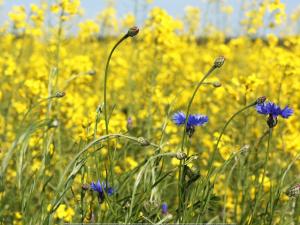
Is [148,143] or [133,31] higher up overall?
[133,31]

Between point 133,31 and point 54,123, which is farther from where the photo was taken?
point 133,31

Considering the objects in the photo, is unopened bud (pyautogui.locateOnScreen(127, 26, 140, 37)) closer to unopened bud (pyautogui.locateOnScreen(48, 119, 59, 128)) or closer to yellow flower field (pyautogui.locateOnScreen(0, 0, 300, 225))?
yellow flower field (pyautogui.locateOnScreen(0, 0, 300, 225))

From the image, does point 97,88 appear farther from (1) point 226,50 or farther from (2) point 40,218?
(2) point 40,218

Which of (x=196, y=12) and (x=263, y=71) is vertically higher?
(x=196, y=12)

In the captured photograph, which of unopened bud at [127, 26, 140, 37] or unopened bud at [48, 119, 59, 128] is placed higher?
unopened bud at [127, 26, 140, 37]

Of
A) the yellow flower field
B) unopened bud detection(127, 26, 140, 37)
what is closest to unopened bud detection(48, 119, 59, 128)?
the yellow flower field

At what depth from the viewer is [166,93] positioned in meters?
5.37

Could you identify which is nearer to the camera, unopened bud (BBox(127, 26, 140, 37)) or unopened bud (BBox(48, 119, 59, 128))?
unopened bud (BBox(48, 119, 59, 128))

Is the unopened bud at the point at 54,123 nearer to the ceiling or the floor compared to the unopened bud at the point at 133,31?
nearer to the floor

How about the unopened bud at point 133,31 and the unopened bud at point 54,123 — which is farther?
the unopened bud at point 133,31

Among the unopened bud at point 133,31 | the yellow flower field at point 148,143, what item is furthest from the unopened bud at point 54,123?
the unopened bud at point 133,31

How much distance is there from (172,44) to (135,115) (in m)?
0.69

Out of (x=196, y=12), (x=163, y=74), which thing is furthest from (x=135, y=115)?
(x=196, y=12)

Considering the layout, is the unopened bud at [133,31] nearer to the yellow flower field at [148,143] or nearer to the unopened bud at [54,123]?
the yellow flower field at [148,143]
